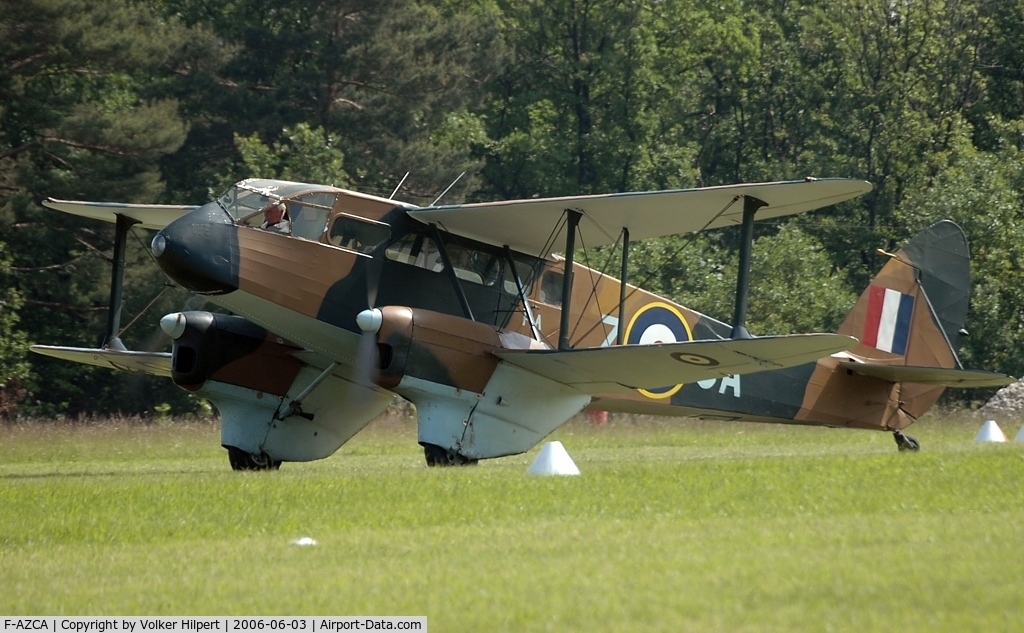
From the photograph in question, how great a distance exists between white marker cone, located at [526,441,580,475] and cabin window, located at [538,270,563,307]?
3.31 metres

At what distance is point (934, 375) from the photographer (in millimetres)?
16703

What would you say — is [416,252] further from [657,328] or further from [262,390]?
[657,328]

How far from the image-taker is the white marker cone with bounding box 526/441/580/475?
1323 centimetres

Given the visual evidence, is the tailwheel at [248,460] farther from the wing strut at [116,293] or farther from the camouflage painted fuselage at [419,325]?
the wing strut at [116,293]

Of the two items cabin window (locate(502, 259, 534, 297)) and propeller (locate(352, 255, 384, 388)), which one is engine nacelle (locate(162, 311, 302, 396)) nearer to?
propeller (locate(352, 255, 384, 388))

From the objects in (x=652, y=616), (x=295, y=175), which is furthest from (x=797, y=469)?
(x=295, y=175)

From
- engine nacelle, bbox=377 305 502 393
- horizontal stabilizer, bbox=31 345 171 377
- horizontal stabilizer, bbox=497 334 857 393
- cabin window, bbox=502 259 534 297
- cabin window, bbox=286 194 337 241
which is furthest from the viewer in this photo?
horizontal stabilizer, bbox=31 345 171 377

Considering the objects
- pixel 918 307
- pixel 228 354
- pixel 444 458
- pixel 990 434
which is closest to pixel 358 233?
pixel 228 354

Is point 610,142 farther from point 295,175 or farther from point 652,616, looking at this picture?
point 652,616

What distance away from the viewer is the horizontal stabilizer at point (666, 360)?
44.5 feet

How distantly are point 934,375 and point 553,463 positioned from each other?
19.6 feet

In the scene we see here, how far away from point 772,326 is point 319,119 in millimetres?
14888

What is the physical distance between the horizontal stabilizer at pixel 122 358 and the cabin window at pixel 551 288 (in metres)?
4.68

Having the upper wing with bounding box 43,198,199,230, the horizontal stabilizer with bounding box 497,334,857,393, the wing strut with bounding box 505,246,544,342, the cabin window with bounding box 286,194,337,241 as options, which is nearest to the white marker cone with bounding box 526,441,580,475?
the horizontal stabilizer with bounding box 497,334,857,393
